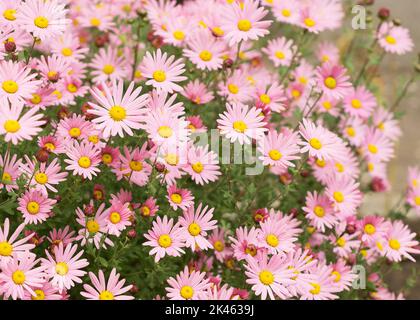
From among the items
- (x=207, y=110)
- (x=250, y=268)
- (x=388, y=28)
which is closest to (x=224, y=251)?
(x=250, y=268)

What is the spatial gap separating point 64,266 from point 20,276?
7.5 inches

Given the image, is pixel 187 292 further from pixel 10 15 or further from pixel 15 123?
pixel 10 15

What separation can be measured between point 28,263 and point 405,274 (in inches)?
115

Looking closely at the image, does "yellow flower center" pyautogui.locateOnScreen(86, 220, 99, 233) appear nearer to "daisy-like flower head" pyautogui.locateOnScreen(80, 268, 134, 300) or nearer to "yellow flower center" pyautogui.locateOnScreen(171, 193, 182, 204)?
"daisy-like flower head" pyautogui.locateOnScreen(80, 268, 134, 300)

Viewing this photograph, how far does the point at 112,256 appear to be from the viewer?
7.48ft

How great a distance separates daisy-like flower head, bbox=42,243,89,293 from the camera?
2.09 meters

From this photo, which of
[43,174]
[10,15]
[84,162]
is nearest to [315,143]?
[84,162]

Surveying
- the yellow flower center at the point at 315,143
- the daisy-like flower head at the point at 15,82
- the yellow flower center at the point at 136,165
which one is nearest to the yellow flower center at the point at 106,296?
the yellow flower center at the point at 136,165

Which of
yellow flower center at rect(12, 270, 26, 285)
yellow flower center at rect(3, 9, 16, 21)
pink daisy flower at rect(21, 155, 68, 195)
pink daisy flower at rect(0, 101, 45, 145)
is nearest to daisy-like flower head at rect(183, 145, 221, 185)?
pink daisy flower at rect(21, 155, 68, 195)

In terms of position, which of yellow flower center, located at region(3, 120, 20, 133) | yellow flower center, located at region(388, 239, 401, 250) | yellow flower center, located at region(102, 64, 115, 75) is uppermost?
yellow flower center, located at region(102, 64, 115, 75)

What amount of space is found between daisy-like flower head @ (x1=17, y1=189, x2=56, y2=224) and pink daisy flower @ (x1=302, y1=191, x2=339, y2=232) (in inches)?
41.1

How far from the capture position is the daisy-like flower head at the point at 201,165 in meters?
2.31
